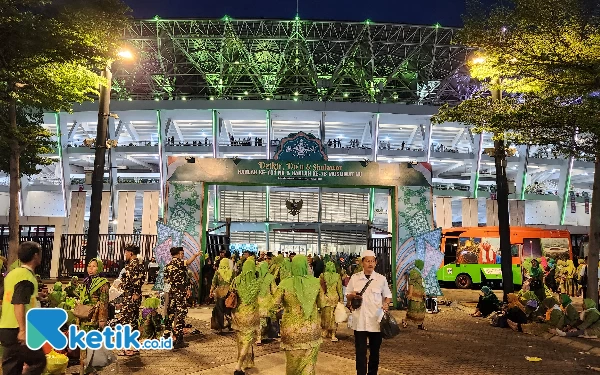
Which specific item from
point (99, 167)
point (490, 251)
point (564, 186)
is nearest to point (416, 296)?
point (99, 167)

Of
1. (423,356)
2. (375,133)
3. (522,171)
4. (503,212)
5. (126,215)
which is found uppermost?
(375,133)

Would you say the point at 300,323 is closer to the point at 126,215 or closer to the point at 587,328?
the point at 587,328

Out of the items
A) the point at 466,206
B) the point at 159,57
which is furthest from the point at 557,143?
the point at 159,57

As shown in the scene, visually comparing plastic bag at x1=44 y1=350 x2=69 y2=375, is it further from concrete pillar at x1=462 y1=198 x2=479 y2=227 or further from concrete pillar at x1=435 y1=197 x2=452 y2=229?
concrete pillar at x1=462 y1=198 x2=479 y2=227

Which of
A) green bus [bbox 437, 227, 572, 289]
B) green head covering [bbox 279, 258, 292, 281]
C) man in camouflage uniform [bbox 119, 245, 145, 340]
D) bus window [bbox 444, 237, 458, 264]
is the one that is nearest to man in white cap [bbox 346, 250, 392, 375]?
green head covering [bbox 279, 258, 292, 281]

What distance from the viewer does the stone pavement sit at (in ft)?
23.1

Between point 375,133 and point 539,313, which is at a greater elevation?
point 375,133

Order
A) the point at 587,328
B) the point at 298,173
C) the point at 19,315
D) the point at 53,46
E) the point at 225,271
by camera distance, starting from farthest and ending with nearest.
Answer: the point at 298,173, the point at 53,46, the point at 587,328, the point at 225,271, the point at 19,315

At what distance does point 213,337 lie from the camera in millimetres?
9547

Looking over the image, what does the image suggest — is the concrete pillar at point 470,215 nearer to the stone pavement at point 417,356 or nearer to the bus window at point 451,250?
the bus window at point 451,250

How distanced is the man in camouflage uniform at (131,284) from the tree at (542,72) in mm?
8770

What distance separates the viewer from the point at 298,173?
1495 cm

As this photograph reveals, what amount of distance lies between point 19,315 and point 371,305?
3.62 metres

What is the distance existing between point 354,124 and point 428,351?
111 feet
